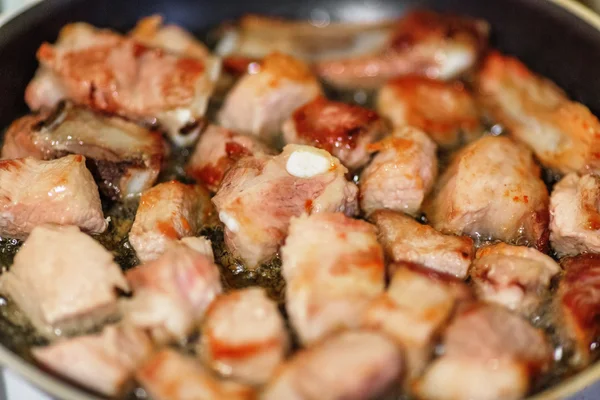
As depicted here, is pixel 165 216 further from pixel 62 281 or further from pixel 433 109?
pixel 433 109

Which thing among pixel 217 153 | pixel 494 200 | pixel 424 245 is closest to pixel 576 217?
pixel 494 200

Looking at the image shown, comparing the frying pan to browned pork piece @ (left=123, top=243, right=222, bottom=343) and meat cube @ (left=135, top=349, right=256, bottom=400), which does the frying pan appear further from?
meat cube @ (left=135, top=349, right=256, bottom=400)

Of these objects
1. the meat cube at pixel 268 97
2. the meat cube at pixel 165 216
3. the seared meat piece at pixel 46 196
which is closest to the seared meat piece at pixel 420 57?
the meat cube at pixel 268 97

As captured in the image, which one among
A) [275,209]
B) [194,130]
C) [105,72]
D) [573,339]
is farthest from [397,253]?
[105,72]

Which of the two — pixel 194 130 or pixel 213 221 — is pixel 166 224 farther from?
pixel 194 130

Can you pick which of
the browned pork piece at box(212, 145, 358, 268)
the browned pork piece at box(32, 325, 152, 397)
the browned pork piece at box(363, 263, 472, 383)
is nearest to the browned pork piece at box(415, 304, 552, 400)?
the browned pork piece at box(363, 263, 472, 383)

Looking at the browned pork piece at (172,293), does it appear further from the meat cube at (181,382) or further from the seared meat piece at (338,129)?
the seared meat piece at (338,129)

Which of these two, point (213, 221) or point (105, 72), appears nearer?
point (213, 221)
